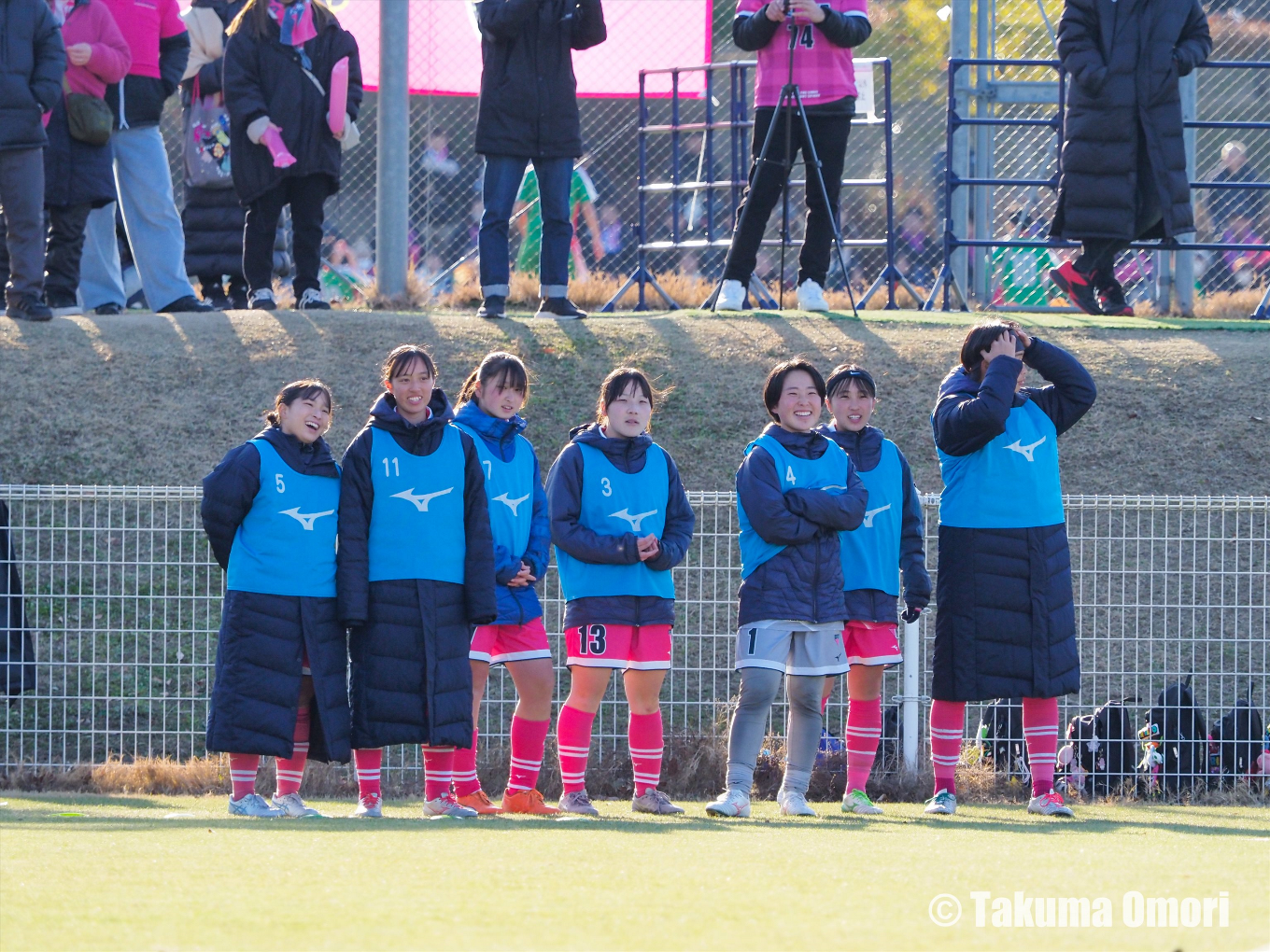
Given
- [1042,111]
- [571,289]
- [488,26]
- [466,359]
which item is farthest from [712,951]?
[1042,111]

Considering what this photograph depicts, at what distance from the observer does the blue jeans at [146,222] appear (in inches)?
412

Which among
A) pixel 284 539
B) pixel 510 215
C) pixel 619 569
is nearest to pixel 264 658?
pixel 284 539

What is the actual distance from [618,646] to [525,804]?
2.21 ft

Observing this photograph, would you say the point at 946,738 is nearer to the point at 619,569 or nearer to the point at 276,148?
the point at 619,569

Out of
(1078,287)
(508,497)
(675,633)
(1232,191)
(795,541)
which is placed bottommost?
(675,633)

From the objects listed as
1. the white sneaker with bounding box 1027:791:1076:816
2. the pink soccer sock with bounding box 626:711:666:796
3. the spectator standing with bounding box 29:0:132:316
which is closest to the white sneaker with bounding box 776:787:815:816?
the pink soccer sock with bounding box 626:711:666:796

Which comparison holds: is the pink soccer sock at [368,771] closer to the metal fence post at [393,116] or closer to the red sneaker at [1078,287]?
the metal fence post at [393,116]

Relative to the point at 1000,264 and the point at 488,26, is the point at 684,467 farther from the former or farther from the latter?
the point at 1000,264

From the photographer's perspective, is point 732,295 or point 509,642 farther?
point 732,295

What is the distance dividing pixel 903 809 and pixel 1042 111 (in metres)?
7.93

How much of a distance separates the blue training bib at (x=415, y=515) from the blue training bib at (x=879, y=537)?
5.03ft

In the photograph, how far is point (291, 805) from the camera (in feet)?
19.2

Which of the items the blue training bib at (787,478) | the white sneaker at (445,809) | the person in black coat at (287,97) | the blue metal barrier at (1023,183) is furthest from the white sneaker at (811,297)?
the white sneaker at (445,809)

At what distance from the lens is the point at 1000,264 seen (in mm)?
12531
